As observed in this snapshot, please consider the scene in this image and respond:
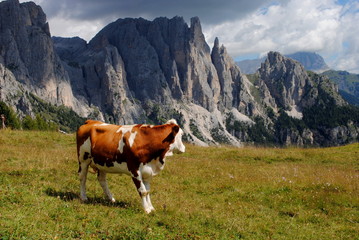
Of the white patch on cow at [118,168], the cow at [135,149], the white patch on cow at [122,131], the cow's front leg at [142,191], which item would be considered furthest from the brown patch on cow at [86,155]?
the cow's front leg at [142,191]

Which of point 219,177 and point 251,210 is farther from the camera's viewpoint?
point 219,177

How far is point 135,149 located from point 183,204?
3096mm

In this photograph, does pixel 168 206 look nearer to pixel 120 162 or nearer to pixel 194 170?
pixel 120 162

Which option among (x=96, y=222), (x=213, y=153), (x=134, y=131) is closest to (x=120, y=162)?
(x=134, y=131)

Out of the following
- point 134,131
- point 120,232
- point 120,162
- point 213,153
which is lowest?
point 213,153

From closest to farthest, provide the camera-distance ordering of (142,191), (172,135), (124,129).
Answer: (142,191) < (172,135) < (124,129)

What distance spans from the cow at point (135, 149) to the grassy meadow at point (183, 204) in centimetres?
122

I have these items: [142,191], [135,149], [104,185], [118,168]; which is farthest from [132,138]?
[104,185]

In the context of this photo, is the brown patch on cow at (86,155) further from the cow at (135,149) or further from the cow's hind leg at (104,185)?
the cow's hind leg at (104,185)

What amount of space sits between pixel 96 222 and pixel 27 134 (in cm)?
2206

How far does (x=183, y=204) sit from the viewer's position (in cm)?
1137

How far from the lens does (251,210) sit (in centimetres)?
1168

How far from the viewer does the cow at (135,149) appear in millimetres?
9945

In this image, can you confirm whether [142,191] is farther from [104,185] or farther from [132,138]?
[104,185]
